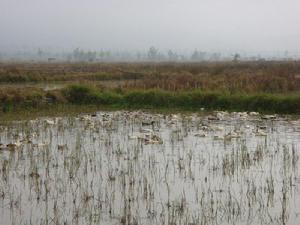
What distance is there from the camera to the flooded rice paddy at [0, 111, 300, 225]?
6027 millimetres

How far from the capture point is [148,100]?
675 inches

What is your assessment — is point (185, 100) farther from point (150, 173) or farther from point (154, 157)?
point (150, 173)

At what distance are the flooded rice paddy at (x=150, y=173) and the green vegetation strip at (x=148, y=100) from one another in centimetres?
206

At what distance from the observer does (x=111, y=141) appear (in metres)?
10.8

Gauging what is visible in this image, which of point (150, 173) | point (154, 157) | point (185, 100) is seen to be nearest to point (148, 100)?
point (185, 100)

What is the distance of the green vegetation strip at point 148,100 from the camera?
15062mm

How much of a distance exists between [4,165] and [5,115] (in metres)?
6.89

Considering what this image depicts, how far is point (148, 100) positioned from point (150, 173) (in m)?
9.37

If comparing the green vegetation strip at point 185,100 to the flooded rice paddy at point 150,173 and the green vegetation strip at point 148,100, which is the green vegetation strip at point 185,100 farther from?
the flooded rice paddy at point 150,173

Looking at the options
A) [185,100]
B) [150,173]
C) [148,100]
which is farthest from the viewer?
[148,100]

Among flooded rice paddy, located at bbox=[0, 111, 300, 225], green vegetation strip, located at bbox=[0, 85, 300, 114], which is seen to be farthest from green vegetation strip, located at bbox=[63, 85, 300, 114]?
flooded rice paddy, located at bbox=[0, 111, 300, 225]

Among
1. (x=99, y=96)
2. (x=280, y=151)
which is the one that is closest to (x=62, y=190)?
(x=280, y=151)

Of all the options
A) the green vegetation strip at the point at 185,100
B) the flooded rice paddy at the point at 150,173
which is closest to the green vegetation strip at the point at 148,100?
the green vegetation strip at the point at 185,100

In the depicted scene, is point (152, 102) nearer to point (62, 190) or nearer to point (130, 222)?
point (62, 190)
